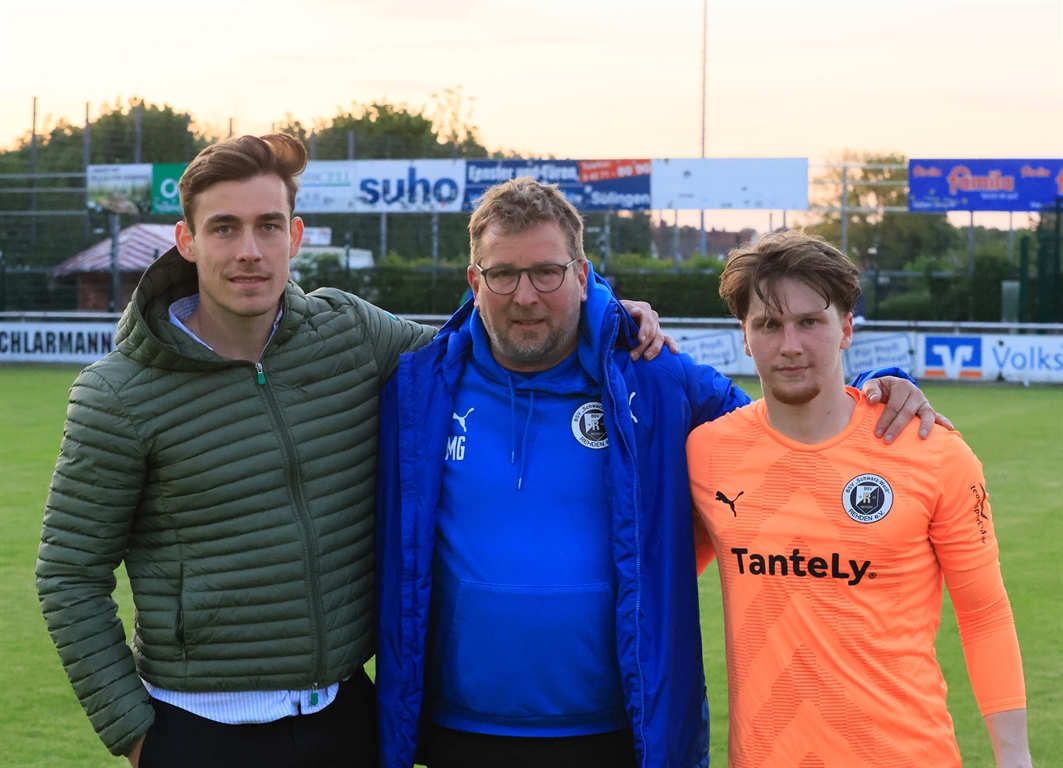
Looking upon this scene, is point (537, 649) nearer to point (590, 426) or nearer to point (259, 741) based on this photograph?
point (590, 426)

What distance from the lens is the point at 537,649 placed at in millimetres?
2906

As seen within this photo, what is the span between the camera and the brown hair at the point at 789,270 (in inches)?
111

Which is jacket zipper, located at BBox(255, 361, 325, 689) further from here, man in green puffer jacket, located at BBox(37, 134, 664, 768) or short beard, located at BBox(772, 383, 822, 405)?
short beard, located at BBox(772, 383, 822, 405)

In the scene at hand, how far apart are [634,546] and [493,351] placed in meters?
0.66

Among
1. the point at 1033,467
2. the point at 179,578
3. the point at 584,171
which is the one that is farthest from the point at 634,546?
the point at 584,171

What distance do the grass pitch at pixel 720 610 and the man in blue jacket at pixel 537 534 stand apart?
7.03 ft

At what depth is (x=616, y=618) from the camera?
2904 mm

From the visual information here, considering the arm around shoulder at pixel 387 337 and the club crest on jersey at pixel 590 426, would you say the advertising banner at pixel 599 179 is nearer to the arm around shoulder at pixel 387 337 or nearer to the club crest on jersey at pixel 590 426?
the arm around shoulder at pixel 387 337

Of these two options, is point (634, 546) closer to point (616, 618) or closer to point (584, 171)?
point (616, 618)

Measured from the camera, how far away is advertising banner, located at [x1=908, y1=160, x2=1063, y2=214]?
30484 mm

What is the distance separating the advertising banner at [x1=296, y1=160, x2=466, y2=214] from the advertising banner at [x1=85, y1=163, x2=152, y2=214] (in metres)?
4.72

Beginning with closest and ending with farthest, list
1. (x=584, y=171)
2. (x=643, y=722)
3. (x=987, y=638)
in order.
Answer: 1. (x=987, y=638)
2. (x=643, y=722)
3. (x=584, y=171)

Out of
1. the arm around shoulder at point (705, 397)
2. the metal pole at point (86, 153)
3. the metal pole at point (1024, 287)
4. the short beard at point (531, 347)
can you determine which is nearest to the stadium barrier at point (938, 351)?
the metal pole at point (1024, 287)

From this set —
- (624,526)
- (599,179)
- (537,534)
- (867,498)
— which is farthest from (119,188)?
(867,498)
